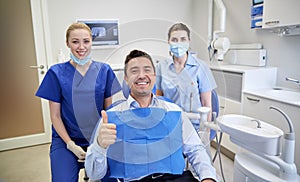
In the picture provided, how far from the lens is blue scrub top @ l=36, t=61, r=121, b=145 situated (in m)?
1.25

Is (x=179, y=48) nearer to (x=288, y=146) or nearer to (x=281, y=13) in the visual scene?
(x=288, y=146)

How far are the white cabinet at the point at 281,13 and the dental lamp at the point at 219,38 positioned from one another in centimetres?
48

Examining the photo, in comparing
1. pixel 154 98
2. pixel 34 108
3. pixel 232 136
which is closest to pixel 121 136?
pixel 154 98

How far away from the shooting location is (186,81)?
1.08 meters

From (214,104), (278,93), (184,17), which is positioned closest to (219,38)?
(278,93)

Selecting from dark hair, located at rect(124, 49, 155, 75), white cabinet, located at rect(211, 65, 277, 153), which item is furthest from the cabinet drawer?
dark hair, located at rect(124, 49, 155, 75)

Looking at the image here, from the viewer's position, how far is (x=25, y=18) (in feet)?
8.75

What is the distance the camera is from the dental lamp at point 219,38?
2467 mm

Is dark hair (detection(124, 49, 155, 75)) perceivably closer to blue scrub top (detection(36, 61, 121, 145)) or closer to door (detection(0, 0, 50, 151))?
blue scrub top (detection(36, 61, 121, 145))

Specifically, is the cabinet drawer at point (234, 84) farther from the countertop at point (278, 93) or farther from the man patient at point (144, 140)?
the man patient at point (144, 140)

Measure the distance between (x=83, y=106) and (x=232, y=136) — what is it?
935 millimetres

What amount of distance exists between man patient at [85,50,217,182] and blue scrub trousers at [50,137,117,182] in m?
0.37

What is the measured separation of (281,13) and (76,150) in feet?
6.10

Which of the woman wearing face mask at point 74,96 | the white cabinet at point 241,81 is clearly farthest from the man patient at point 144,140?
the white cabinet at point 241,81
